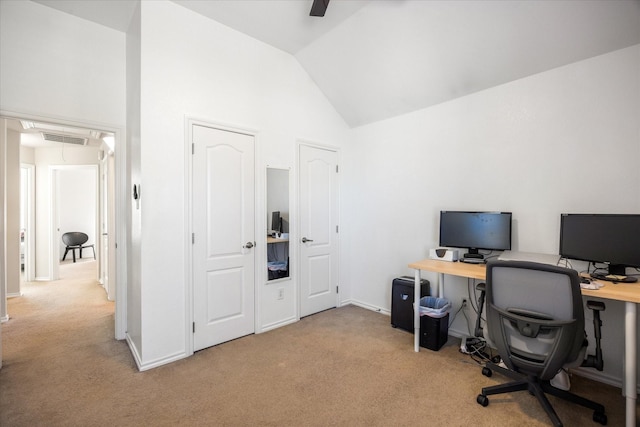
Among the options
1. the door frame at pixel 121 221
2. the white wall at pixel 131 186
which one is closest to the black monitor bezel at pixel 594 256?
the white wall at pixel 131 186

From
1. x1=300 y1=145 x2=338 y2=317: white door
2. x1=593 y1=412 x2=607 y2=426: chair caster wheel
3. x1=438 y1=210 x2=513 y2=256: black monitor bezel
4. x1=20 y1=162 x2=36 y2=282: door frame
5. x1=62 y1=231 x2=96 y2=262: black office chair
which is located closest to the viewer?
x1=593 y1=412 x2=607 y2=426: chair caster wheel

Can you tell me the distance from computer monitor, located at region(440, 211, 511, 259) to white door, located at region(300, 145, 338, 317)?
1.47m

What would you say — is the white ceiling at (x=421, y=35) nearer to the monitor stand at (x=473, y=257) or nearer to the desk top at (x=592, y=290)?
the monitor stand at (x=473, y=257)

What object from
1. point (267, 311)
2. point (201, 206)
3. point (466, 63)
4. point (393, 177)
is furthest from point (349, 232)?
point (466, 63)

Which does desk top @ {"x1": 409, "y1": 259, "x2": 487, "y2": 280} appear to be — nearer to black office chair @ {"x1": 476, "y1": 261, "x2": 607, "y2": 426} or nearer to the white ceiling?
black office chair @ {"x1": 476, "y1": 261, "x2": 607, "y2": 426}

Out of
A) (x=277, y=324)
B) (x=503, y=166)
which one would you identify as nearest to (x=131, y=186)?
(x=277, y=324)

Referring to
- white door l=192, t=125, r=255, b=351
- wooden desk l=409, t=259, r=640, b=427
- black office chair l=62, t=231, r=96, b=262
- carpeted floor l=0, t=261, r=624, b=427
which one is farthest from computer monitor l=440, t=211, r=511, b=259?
black office chair l=62, t=231, r=96, b=262

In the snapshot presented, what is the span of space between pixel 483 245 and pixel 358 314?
5.81 feet

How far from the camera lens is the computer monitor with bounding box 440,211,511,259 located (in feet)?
8.99

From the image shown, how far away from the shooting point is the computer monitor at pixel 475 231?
108 inches

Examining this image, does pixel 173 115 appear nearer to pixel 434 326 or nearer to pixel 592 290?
pixel 434 326

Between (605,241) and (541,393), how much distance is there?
46.6 inches

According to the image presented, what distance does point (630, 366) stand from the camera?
1779 millimetres

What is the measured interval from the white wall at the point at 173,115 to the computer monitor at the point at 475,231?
6.59 ft
